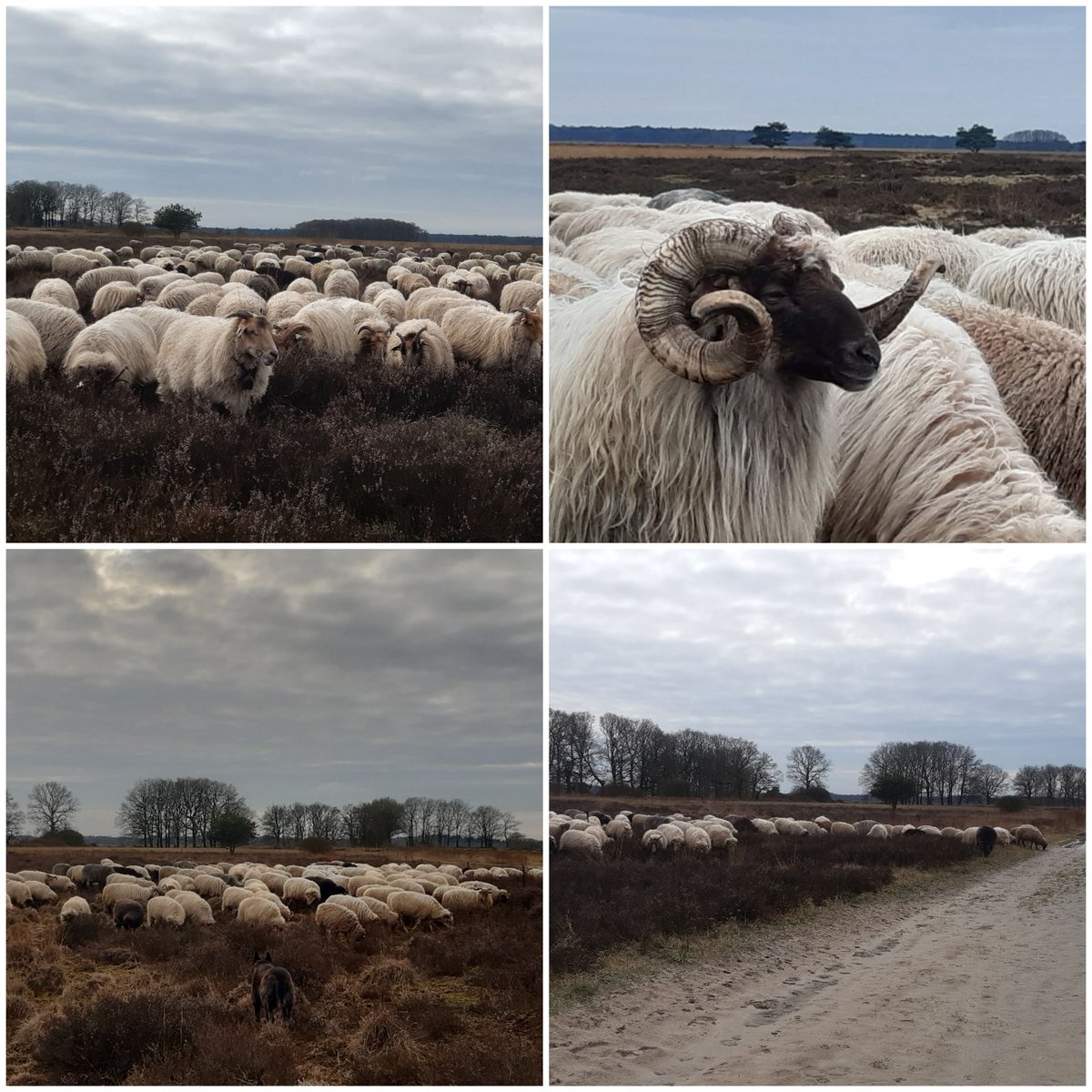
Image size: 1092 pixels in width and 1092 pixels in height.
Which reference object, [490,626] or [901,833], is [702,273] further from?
[901,833]

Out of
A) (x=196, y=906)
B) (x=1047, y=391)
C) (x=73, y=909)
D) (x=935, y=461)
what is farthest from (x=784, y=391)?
(x=73, y=909)

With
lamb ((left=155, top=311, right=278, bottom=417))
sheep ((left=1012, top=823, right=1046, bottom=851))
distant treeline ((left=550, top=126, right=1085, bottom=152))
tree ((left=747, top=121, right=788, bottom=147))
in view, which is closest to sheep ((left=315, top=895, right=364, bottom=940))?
lamb ((left=155, top=311, right=278, bottom=417))

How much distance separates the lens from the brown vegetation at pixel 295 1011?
4.18 meters

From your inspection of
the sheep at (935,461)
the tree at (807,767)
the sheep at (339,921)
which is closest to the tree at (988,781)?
the tree at (807,767)

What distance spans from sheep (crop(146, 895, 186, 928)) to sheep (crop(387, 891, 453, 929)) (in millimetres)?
813

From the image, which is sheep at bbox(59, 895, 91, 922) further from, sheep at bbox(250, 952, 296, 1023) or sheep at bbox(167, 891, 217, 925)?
sheep at bbox(250, 952, 296, 1023)

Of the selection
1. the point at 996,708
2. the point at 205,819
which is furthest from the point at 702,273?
the point at 205,819

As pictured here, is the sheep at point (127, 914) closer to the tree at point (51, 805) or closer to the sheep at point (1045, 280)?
the tree at point (51, 805)

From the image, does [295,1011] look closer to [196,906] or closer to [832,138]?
[196,906]

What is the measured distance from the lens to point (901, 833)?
4566mm

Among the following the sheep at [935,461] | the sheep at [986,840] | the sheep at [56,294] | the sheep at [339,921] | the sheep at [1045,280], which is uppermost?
the sheep at [1045,280]

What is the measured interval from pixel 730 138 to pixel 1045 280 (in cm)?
181

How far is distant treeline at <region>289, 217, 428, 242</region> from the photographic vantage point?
4637mm

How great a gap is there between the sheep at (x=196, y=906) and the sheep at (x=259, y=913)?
128mm
